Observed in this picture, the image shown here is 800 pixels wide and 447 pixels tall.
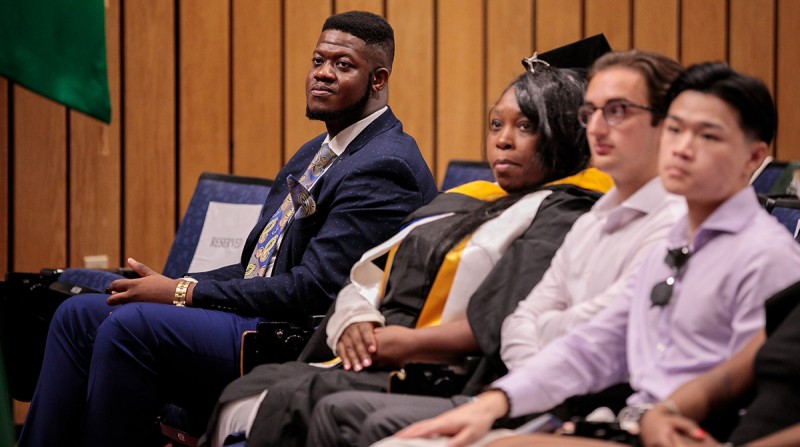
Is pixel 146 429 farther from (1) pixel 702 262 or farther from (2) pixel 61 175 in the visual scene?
(2) pixel 61 175

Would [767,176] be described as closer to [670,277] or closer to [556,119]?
[556,119]

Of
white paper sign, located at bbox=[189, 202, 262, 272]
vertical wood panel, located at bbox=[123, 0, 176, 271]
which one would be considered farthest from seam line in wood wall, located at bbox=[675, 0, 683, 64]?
vertical wood panel, located at bbox=[123, 0, 176, 271]

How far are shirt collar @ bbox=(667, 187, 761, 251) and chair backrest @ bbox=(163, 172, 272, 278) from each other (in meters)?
2.42

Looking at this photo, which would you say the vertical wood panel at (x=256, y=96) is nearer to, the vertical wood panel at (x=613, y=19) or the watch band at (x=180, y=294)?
the vertical wood panel at (x=613, y=19)

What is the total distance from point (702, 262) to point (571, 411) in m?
0.36

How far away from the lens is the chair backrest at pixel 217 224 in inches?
160

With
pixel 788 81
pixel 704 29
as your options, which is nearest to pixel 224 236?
pixel 704 29

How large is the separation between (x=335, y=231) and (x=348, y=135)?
41 cm

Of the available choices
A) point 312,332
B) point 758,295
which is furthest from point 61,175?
point 758,295

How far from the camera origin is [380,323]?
8.72ft

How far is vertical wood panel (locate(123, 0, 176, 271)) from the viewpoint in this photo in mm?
4996

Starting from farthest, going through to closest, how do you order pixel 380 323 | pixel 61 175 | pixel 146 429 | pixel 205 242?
1. pixel 61 175
2. pixel 205 242
3. pixel 146 429
4. pixel 380 323

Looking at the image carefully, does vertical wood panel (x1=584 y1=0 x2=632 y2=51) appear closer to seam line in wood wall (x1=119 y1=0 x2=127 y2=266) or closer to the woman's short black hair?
seam line in wood wall (x1=119 y1=0 x2=127 y2=266)

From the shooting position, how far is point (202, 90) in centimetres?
505
